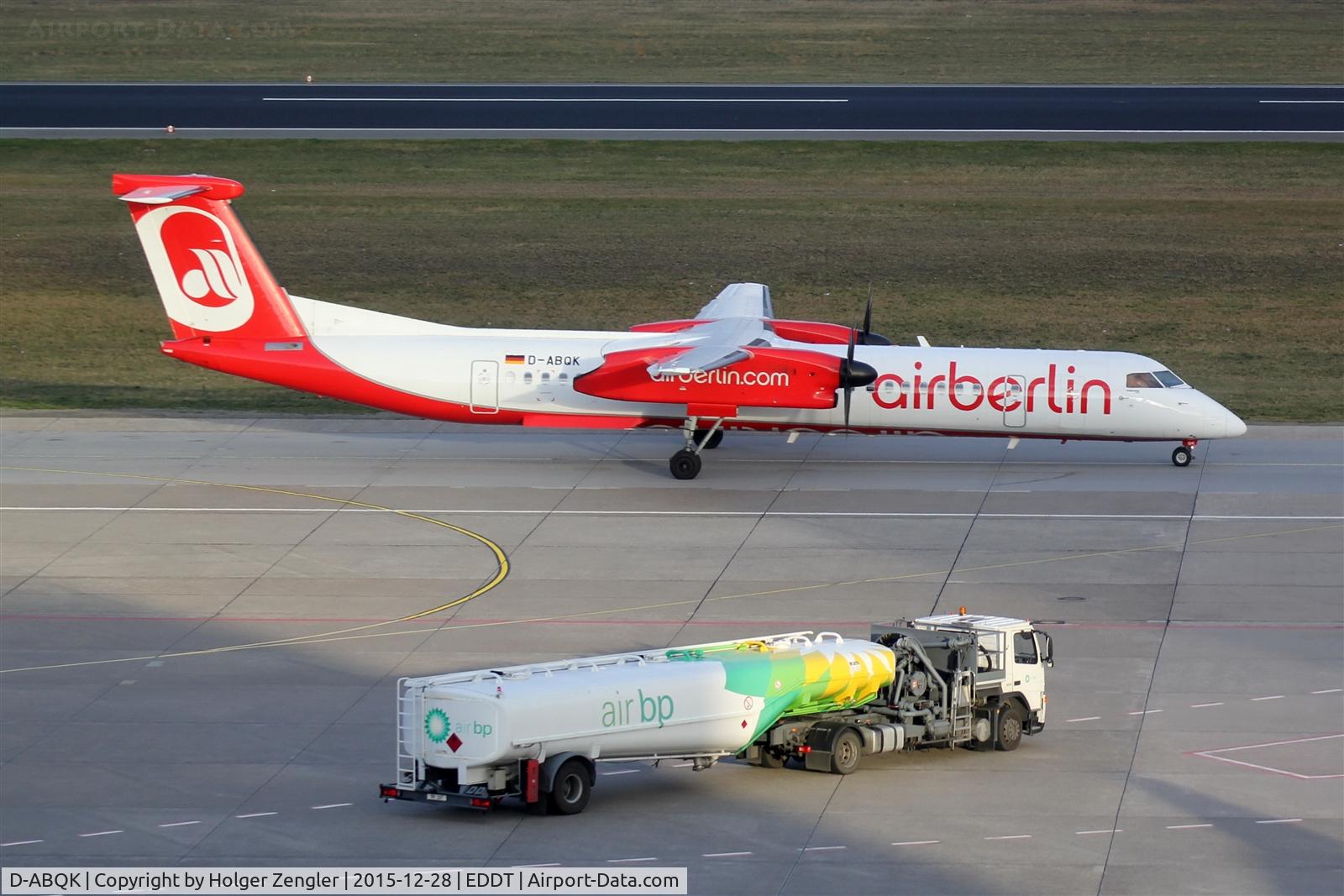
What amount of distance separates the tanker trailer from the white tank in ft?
0.05

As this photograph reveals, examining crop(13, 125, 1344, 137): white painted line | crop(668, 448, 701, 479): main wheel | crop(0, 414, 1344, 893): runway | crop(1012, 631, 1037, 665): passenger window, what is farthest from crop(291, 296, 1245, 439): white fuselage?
crop(13, 125, 1344, 137): white painted line

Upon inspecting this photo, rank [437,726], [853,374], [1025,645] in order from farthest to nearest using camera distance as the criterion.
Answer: [853,374]
[1025,645]
[437,726]

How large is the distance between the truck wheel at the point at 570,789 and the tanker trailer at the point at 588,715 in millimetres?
19

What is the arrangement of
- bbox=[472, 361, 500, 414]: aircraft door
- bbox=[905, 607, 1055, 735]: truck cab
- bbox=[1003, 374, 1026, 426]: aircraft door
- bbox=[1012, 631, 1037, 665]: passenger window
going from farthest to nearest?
bbox=[472, 361, 500, 414]: aircraft door
bbox=[1003, 374, 1026, 426]: aircraft door
bbox=[1012, 631, 1037, 665]: passenger window
bbox=[905, 607, 1055, 735]: truck cab

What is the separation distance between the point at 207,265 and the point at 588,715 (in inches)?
865

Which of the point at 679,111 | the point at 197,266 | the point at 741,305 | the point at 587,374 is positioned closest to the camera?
the point at 587,374

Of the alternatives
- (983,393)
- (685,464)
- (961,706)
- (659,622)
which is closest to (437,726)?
(961,706)

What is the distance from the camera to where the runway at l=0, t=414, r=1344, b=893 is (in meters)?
21.7

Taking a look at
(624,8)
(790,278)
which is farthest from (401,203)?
(624,8)

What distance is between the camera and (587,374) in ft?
131

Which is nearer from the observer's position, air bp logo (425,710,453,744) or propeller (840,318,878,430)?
air bp logo (425,710,453,744)

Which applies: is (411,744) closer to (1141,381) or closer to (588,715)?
(588,715)

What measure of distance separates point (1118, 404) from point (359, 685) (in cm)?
1983

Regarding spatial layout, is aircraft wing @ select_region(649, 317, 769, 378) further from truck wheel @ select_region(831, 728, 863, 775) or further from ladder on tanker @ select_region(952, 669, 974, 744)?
truck wheel @ select_region(831, 728, 863, 775)
